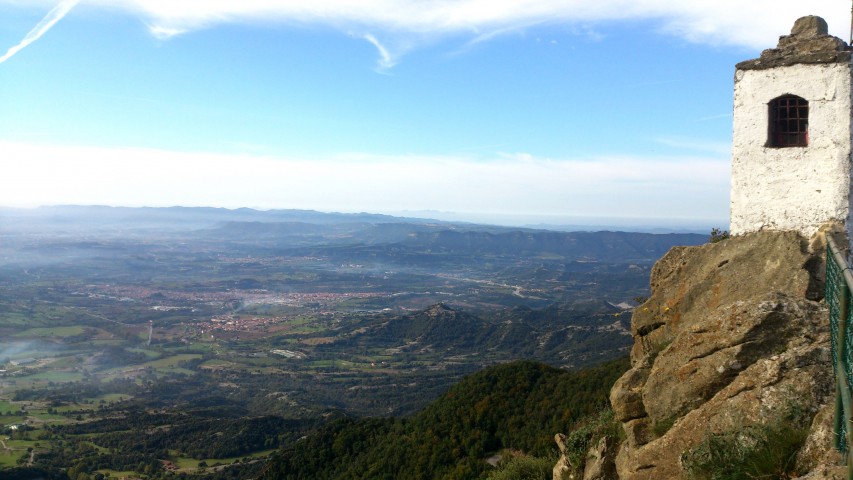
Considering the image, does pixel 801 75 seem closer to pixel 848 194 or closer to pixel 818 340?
pixel 848 194

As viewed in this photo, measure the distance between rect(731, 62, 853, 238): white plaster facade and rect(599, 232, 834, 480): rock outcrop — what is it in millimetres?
479

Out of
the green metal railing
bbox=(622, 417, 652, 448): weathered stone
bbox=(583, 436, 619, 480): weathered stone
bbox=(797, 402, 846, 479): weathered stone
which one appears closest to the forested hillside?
bbox=(583, 436, 619, 480): weathered stone

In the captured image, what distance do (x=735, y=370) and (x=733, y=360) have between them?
0.13 metres

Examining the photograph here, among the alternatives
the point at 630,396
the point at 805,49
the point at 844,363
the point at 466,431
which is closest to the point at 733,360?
the point at 630,396

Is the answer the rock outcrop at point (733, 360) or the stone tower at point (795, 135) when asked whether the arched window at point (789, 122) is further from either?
the rock outcrop at point (733, 360)

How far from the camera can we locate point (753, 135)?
11547 mm

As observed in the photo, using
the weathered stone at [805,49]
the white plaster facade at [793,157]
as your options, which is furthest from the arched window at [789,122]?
the weathered stone at [805,49]

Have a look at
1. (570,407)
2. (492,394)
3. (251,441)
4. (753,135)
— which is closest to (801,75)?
(753,135)

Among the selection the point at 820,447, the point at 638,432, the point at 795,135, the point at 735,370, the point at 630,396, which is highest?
Answer: the point at 795,135

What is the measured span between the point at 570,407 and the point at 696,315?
1515cm

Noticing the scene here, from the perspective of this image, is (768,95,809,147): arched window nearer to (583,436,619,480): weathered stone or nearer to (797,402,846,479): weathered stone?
(583,436,619,480): weathered stone

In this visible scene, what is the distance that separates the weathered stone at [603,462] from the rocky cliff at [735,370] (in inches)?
1.5

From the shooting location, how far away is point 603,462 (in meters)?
9.55

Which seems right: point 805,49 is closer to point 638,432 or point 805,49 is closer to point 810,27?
point 810,27
